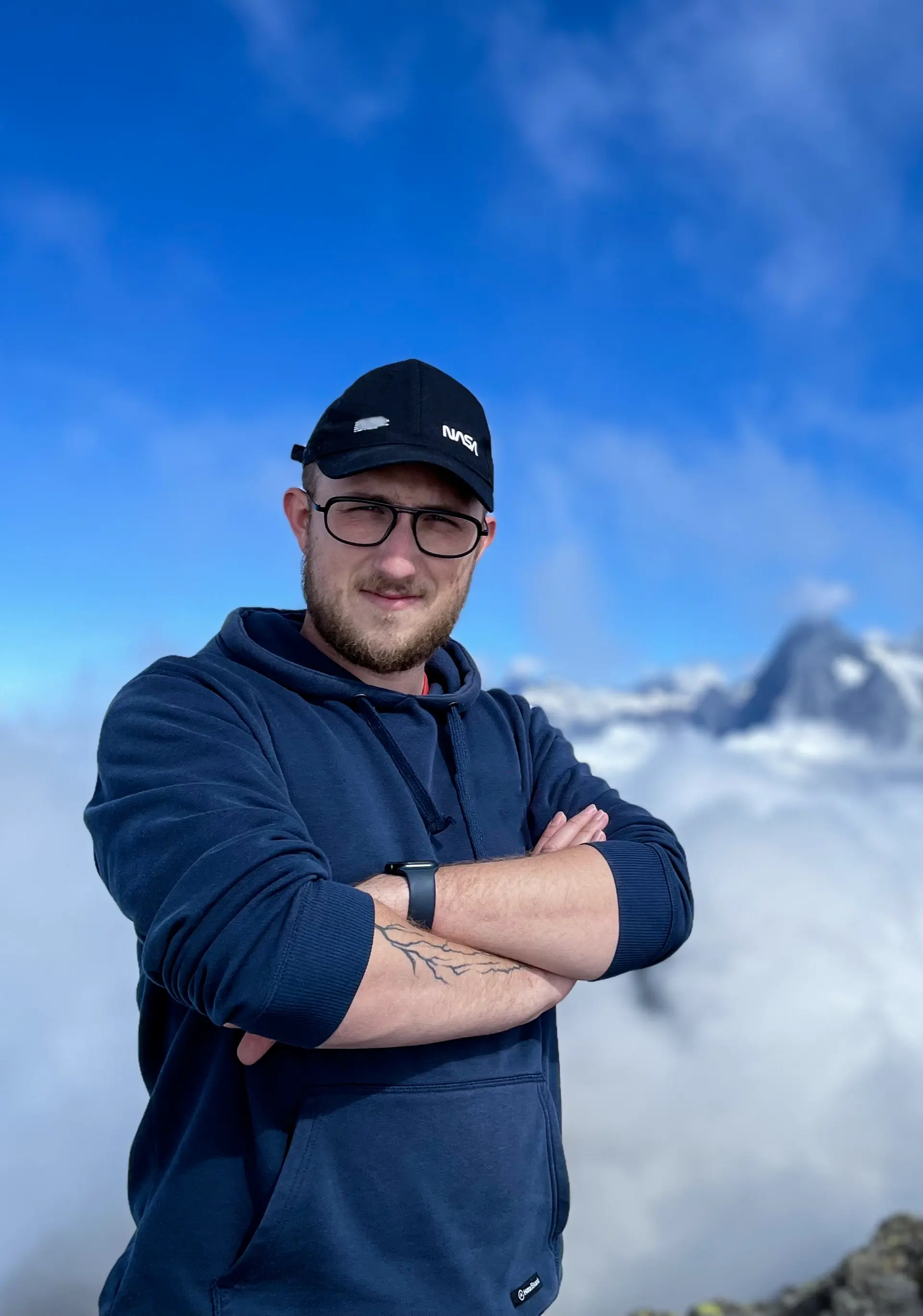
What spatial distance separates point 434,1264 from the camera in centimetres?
319

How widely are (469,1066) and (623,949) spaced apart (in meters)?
0.78

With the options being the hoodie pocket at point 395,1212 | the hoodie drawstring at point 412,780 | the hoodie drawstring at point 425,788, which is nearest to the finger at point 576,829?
the hoodie drawstring at point 425,788

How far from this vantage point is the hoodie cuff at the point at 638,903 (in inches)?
147

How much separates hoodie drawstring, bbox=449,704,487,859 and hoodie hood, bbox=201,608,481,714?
0.07 metres

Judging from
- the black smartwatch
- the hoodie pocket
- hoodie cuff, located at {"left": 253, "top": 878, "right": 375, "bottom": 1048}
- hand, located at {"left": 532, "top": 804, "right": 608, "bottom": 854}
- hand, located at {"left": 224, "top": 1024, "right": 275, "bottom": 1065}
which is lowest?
the hoodie pocket

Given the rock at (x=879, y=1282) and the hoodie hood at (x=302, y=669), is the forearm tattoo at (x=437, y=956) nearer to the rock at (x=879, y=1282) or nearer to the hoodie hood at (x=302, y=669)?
the hoodie hood at (x=302, y=669)

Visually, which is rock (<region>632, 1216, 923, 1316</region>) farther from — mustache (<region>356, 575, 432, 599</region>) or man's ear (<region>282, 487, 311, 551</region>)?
man's ear (<region>282, 487, 311, 551</region>)

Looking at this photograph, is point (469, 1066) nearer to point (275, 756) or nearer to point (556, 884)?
Result: point (556, 884)

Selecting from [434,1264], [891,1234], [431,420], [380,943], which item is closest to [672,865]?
[380,943]

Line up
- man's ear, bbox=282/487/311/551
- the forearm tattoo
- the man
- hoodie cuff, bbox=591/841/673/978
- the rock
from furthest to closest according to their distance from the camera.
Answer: the rock, man's ear, bbox=282/487/311/551, hoodie cuff, bbox=591/841/673/978, the forearm tattoo, the man

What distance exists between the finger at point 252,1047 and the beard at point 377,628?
5.14 ft

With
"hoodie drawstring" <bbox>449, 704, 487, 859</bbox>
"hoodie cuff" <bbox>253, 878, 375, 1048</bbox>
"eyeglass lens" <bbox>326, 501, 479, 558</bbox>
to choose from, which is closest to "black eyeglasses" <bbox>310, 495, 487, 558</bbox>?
"eyeglass lens" <bbox>326, 501, 479, 558</bbox>

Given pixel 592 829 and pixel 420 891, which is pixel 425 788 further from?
pixel 592 829

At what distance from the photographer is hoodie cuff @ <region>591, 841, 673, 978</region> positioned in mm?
3742
